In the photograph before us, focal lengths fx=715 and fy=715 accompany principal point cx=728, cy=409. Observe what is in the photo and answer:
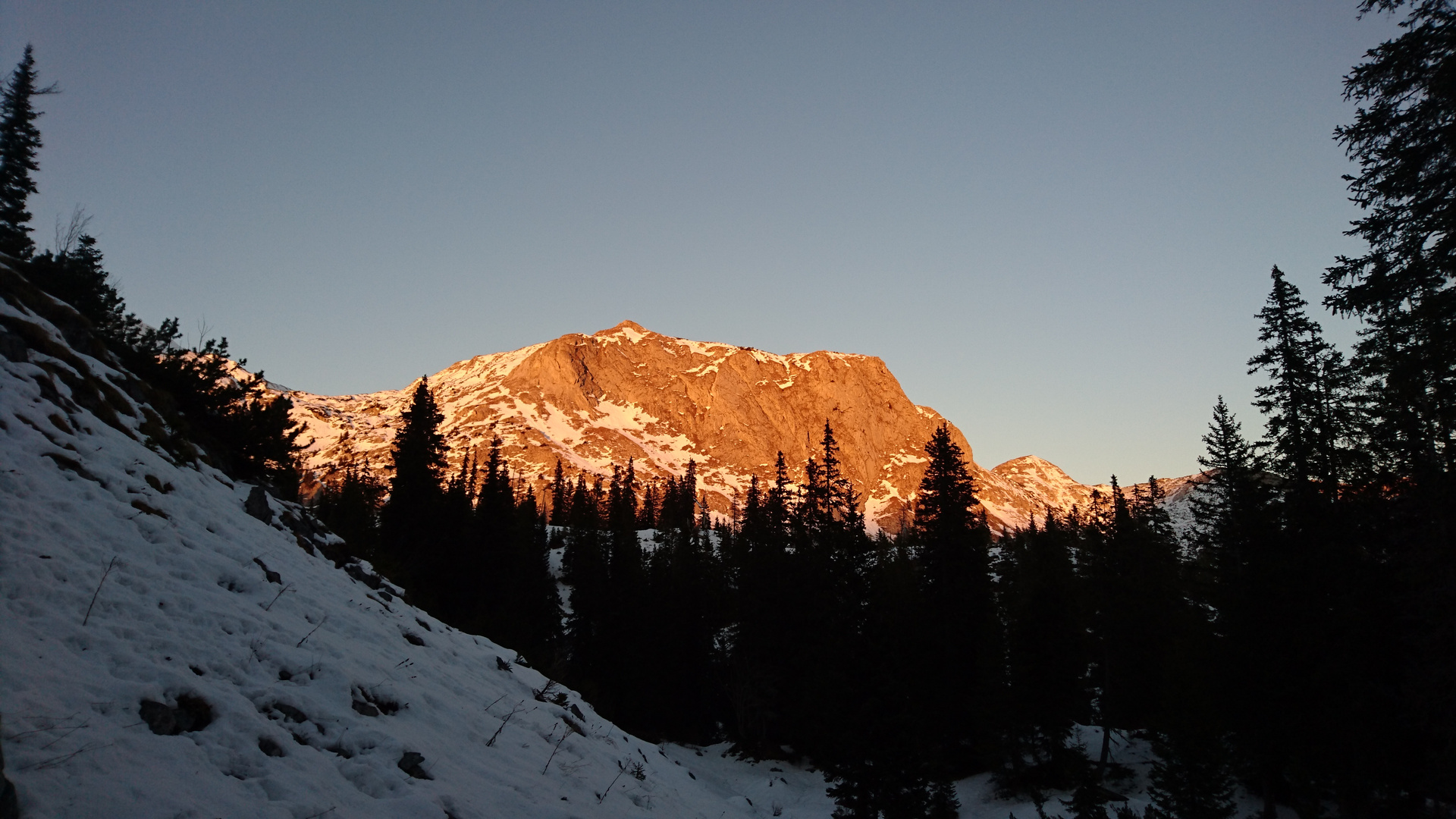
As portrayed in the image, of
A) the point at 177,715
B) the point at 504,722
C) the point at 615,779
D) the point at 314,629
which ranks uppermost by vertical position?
the point at 314,629

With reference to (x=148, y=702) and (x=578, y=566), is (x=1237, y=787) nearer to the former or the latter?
(x=148, y=702)

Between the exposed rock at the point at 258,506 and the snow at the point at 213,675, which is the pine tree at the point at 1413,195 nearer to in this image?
the snow at the point at 213,675

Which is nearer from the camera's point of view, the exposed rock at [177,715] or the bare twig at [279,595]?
the exposed rock at [177,715]

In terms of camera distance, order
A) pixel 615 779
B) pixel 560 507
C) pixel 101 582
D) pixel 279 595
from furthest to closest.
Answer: pixel 560 507
pixel 615 779
pixel 279 595
pixel 101 582

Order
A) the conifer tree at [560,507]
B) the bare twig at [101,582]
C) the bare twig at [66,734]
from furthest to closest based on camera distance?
the conifer tree at [560,507] < the bare twig at [101,582] < the bare twig at [66,734]

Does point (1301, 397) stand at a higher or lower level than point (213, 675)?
higher

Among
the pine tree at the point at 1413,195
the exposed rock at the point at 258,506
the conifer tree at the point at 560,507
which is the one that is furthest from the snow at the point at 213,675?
the conifer tree at the point at 560,507

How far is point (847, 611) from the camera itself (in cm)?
3006

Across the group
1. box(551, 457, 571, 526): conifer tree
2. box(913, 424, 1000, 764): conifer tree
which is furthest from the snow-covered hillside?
box(551, 457, 571, 526): conifer tree

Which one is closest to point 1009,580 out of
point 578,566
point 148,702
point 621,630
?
point 621,630

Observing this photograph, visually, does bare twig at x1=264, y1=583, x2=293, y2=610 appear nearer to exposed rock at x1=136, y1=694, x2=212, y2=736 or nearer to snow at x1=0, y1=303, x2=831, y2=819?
snow at x1=0, y1=303, x2=831, y2=819

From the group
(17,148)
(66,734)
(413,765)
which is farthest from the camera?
(17,148)

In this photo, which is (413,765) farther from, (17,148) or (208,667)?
(17,148)

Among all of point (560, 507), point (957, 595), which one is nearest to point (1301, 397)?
point (957, 595)
